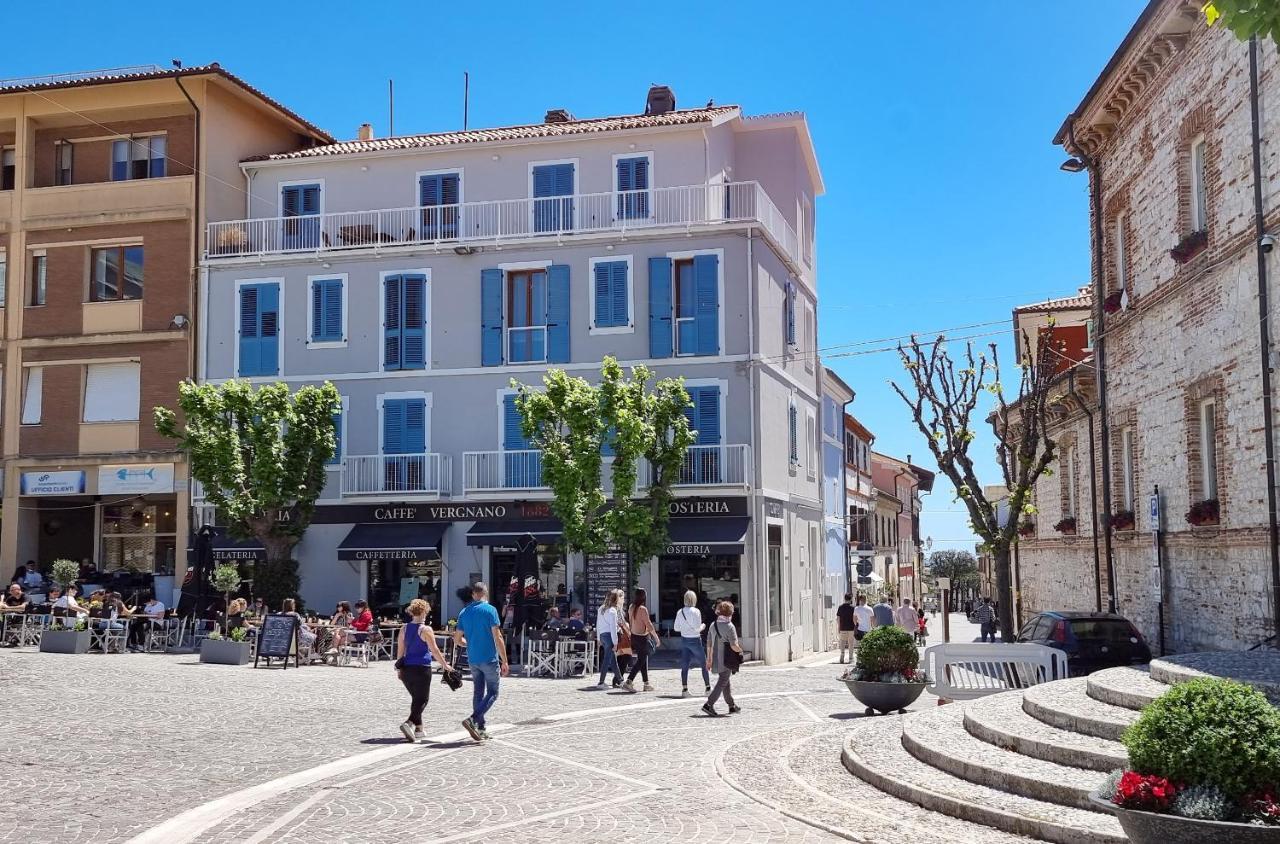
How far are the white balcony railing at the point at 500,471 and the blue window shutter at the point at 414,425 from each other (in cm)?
122

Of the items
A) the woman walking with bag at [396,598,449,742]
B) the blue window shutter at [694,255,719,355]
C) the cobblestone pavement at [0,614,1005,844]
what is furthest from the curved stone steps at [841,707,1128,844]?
the blue window shutter at [694,255,719,355]

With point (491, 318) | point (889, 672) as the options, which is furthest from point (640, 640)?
point (491, 318)

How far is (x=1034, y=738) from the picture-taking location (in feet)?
34.6

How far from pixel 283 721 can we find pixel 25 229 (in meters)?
22.9

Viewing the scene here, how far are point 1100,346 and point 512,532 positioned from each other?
12.7 meters

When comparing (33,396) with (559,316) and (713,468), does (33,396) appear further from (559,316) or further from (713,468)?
(713,468)

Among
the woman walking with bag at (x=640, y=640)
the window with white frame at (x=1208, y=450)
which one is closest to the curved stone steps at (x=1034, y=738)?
the woman walking with bag at (x=640, y=640)

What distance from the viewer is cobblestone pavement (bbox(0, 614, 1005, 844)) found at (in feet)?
29.7

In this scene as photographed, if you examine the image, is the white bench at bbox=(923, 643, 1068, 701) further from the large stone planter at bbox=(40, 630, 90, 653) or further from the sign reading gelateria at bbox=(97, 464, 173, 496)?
the sign reading gelateria at bbox=(97, 464, 173, 496)

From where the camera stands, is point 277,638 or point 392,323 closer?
point 277,638

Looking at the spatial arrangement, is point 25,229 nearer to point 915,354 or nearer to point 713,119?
point 713,119

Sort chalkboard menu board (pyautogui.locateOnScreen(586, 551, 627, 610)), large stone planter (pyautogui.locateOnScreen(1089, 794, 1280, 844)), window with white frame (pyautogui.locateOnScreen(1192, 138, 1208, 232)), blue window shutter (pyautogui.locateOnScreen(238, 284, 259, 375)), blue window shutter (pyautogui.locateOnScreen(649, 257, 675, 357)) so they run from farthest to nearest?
blue window shutter (pyautogui.locateOnScreen(238, 284, 259, 375))
blue window shutter (pyautogui.locateOnScreen(649, 257, 675, 357))
chalkboard menu board (pyautogui.locateOnScreen(586, 551, 627, 610))
window with white frame (pyautogui.locateOnScreen(1192, 138, 1208, 232))
large stone planter (pyautogui.locateOnScreen(1089, 794, 1280, 844))

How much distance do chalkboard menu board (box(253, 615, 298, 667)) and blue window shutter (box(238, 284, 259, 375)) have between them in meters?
10.2

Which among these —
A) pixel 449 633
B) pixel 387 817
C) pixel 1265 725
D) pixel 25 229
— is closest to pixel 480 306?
pixel 449 633
